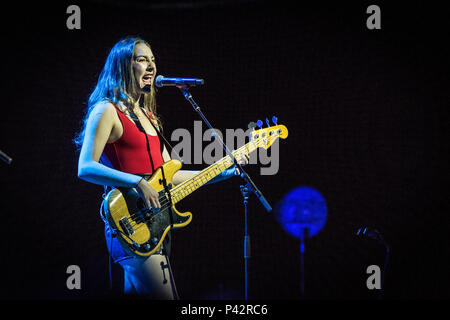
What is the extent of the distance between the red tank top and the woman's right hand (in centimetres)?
13

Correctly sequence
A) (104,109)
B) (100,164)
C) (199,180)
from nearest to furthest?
1. (100,164)
2. (104,109)
3. (199,180)

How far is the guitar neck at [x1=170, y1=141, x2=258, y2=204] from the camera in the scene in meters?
2.38

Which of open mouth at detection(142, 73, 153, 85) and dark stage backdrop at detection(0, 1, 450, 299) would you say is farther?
dark stage backdrop at detection(0, 1, 450, 299)

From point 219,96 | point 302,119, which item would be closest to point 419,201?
point 302,119

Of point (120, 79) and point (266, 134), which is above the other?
point (120, 79)

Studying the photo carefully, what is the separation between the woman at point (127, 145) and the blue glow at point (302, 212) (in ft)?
4.89

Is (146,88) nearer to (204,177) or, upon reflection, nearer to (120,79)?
(120,79)

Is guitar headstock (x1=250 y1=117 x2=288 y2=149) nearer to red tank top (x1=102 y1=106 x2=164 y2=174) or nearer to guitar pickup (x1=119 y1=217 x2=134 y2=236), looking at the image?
red tank top (x1=102 y1=106 x2=164 y2=174)

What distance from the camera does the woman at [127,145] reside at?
81.7 inches

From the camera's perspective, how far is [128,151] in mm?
2230

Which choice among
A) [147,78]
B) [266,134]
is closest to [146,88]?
[147,78]

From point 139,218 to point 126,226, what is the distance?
0.09m

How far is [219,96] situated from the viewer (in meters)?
3.89
